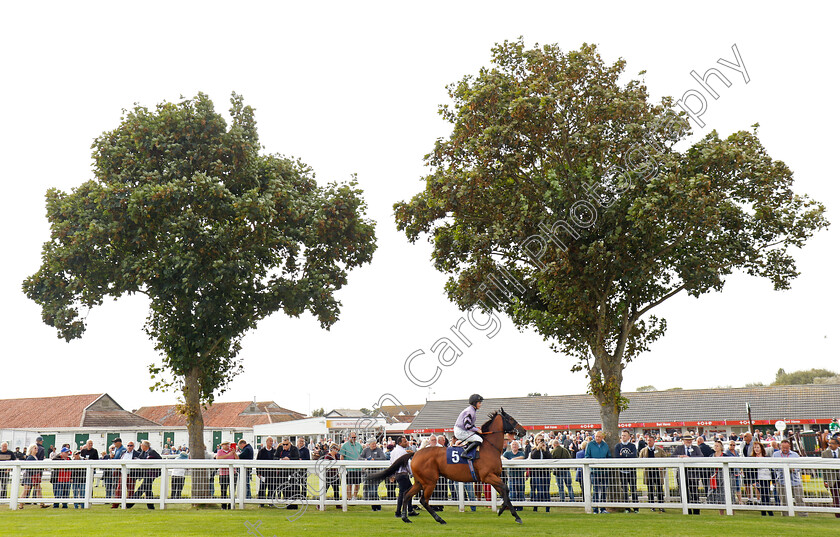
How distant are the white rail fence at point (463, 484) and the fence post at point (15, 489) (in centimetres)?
2

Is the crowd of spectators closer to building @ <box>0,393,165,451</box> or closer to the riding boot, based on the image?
the riding boot

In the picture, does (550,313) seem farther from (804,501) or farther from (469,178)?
(804,501)

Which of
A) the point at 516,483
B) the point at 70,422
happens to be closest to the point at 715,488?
the point at 516,483

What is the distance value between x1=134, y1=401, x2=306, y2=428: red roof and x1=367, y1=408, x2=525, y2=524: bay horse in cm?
5266

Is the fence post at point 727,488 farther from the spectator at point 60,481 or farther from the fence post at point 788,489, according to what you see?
the spectator at point 60,481

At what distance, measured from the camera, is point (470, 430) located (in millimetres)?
11062

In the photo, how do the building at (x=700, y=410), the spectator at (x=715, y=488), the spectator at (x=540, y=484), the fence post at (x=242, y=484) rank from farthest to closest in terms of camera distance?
1. the building at (x=700, y=410)
2. the fence post at (x=242, y=484)
3. the spectator at (x=540, y=484)
4. the spectator at (x=715, y=488)

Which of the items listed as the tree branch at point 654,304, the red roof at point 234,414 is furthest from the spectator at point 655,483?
the red roof at point 234,414

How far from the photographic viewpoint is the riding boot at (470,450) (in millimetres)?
10969

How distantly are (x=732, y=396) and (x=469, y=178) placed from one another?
125 ft

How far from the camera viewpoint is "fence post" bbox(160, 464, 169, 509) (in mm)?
14078

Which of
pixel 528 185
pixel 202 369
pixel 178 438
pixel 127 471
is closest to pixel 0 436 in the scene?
pixel 178 438

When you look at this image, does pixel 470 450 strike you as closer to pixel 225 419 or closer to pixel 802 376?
pixel 225 419

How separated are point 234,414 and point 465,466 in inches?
2298
